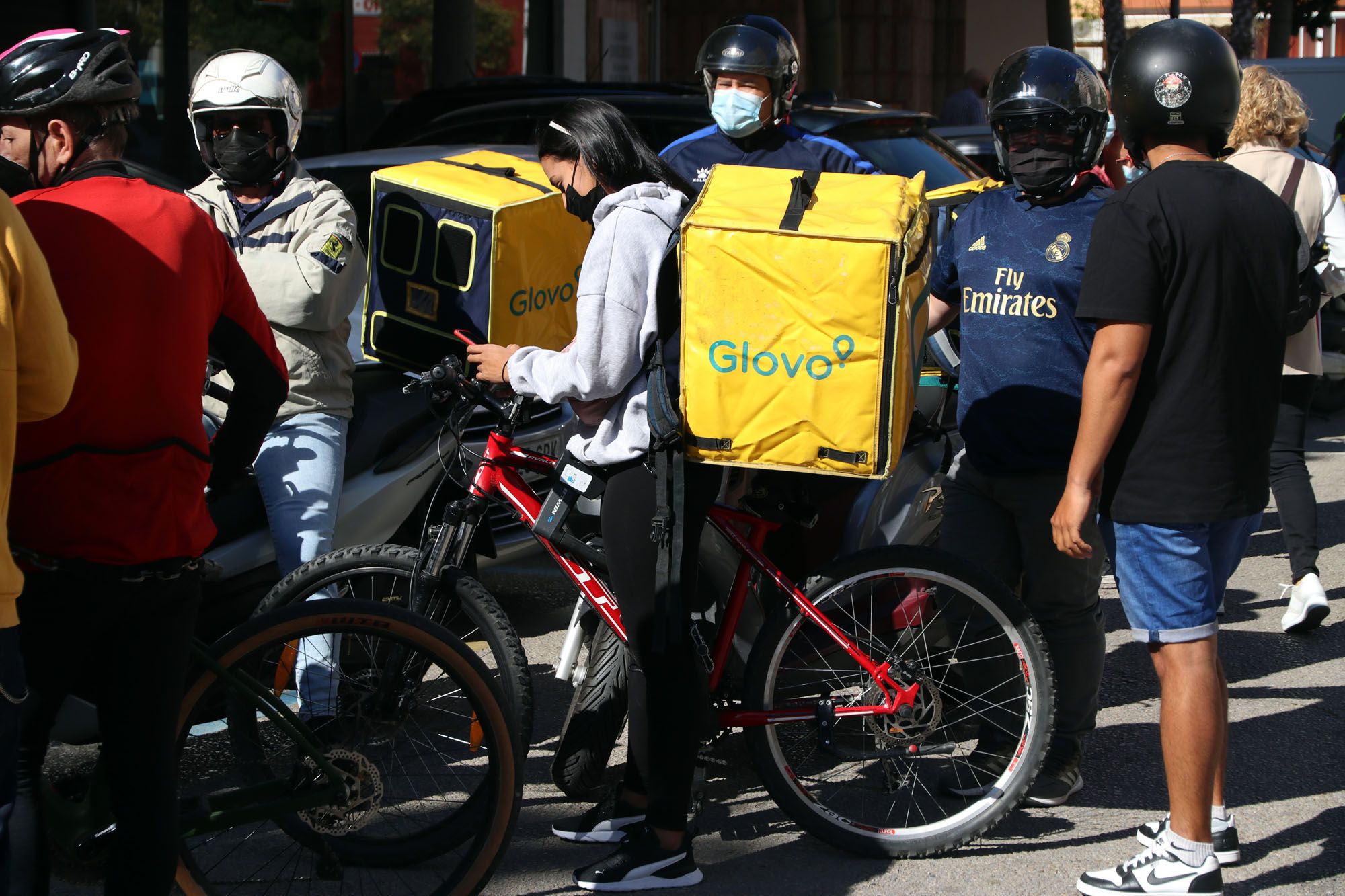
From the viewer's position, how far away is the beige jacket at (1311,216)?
16.6 feet

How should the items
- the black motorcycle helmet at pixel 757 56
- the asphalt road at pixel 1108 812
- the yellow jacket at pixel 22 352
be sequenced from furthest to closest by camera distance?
the black motorcycle helmet at pixel 757 56
the asphalt road at pixel 1108 812
the yellow jacket at pixel 22 352

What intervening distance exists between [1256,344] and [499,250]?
6.24 ft

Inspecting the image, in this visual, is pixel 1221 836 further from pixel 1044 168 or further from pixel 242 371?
pixel 242 371

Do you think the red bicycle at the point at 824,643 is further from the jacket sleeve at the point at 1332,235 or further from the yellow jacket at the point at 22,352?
the jacket sleeve at the point at 1332,235

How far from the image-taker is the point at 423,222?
405cm

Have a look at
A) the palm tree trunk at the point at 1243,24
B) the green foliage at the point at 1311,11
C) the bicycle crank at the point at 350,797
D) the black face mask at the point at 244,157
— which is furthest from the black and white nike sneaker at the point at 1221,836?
the green foliage at the point at 1311,11

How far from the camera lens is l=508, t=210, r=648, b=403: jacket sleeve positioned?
10.3ft

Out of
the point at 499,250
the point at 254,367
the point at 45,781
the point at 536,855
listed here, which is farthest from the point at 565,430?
the point at 45,781

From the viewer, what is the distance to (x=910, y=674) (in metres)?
3.62

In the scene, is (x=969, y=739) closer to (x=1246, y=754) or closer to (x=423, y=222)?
(x=1246, y=754)

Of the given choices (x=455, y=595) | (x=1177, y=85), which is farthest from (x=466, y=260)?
(x=1177, y=85)

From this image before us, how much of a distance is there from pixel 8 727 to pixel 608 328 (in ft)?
4.71

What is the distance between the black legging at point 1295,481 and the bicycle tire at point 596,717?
113 inches

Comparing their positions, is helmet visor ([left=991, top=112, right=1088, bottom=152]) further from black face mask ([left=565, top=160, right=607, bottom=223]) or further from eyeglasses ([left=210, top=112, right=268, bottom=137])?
eyeglasses ([left=210, top=112, right=268, bottom=137])
